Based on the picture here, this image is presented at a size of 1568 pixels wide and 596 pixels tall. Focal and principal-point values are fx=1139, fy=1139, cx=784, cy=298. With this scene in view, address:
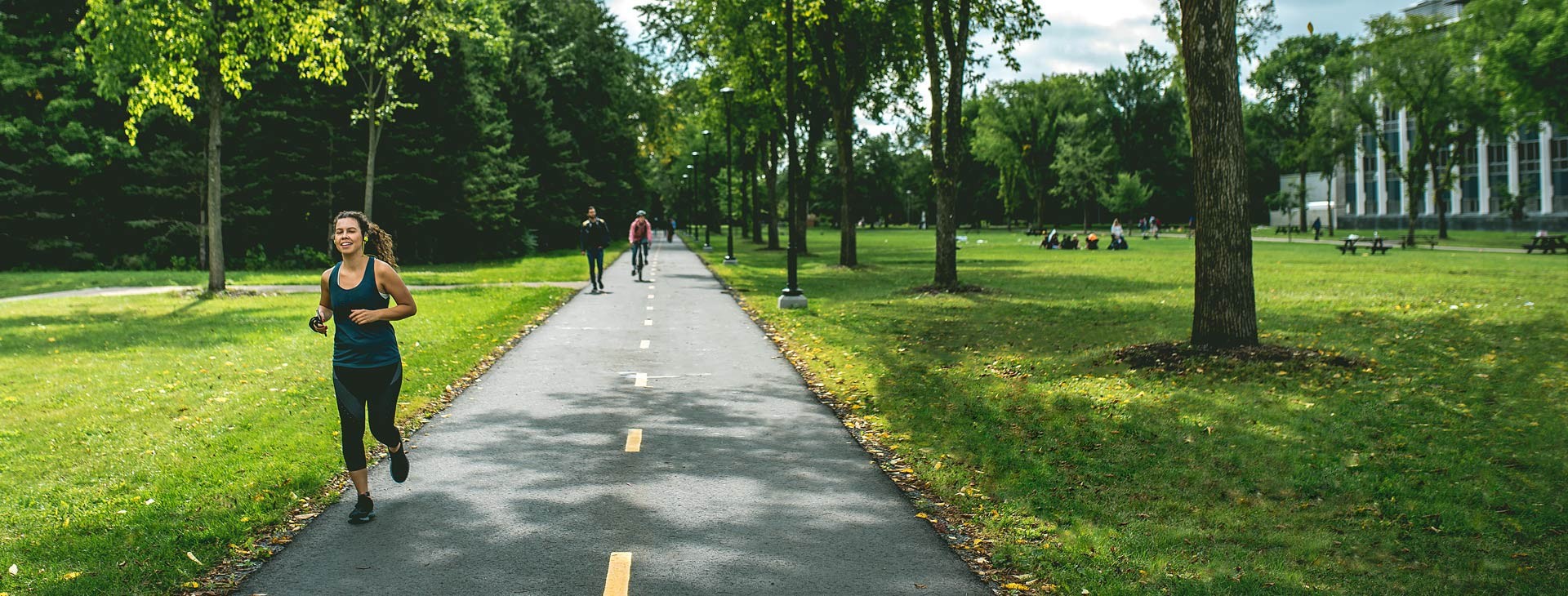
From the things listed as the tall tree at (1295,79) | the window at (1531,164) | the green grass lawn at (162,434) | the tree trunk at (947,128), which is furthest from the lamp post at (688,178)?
the green grass lawn at (162,434)

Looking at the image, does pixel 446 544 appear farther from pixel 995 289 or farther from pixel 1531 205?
pixel 1531 205

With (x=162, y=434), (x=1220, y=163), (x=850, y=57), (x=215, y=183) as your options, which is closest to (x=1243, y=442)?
(x=1220, y=163)

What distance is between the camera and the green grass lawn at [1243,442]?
17.8 ft

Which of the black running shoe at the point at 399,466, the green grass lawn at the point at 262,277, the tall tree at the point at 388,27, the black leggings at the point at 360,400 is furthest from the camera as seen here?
the tall tree at the point at 388,27

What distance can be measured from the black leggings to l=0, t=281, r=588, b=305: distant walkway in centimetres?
1891

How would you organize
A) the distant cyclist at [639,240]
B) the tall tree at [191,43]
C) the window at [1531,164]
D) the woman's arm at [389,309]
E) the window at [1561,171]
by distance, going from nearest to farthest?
the woman's arm at [389,309] < the tall tree at [191,43] < the distant cyclist at [639,240] < the window at [1561,171] < the window at [1531,164]

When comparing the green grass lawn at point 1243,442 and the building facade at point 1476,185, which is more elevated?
the building facade at point 1476,185

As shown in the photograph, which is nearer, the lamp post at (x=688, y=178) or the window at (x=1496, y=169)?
the window at (x=1496, y=169)

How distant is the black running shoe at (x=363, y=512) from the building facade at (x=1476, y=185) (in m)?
62.1

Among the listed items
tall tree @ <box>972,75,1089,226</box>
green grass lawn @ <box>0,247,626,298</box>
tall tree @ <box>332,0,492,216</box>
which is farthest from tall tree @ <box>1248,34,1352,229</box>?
tall tree @ <box>332,0,492,216</box>

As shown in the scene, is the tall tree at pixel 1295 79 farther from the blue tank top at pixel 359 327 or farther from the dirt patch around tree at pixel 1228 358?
the blue tank top at pixel 359 327

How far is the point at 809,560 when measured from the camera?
5383 mm

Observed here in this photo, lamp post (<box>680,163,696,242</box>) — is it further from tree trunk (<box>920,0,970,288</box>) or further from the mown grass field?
tree trunk (<box>920,0,970,288</box>)

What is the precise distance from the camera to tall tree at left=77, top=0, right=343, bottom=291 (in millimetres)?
20266
